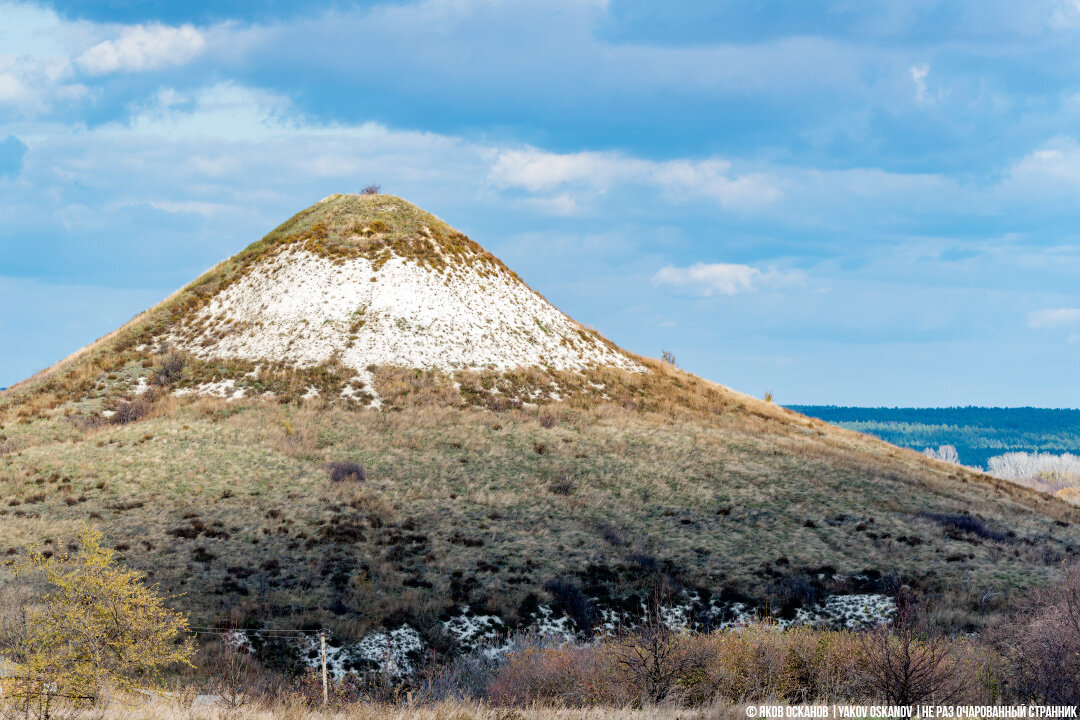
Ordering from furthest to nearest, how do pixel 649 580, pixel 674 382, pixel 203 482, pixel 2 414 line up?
pixel 674 382
pixel 2 414
pixel 203 482
pixel 649 580

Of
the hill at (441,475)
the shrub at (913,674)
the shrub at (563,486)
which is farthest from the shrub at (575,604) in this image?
the shrub at (563,486)

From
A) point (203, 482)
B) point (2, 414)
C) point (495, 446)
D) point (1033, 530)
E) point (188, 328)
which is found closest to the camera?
point (203, 482)

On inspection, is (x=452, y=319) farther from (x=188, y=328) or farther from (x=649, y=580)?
(x=649, y=580)

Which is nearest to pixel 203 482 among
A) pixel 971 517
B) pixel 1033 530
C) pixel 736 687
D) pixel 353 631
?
pixel 353 631

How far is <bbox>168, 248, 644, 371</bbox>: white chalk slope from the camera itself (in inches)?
2147

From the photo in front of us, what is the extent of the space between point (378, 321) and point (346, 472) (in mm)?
22015

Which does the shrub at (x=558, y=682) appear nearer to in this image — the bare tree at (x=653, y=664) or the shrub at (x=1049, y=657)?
the bare tree at (x=653, y=664)

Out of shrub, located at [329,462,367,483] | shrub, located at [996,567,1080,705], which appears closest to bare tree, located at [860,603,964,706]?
shrub, located at [996,567,1080,705]

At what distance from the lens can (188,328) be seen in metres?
58.4

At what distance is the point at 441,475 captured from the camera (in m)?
38.5

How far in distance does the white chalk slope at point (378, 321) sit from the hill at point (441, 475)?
0.79 feet

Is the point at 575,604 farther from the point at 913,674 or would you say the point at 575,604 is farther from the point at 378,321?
the point at 378,321

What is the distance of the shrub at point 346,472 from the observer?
36.6 meters

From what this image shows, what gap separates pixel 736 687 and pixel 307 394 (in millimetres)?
39743
